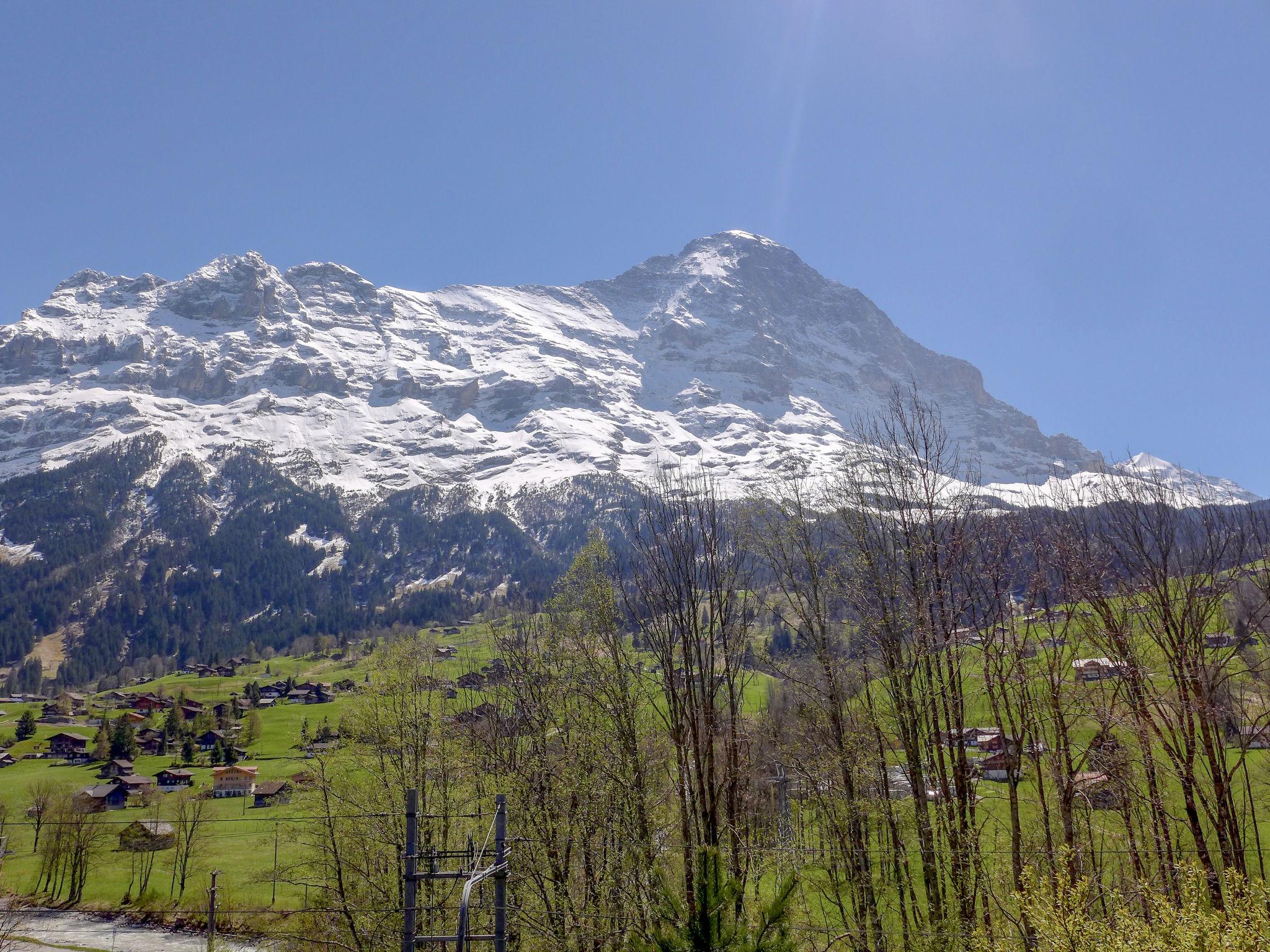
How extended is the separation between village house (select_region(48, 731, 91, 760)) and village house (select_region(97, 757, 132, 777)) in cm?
1221

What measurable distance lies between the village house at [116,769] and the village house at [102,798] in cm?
788

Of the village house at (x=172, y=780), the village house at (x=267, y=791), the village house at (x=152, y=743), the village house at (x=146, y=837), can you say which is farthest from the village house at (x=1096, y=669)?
the village house at (x=152, y=743)

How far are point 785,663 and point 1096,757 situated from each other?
8.42 m

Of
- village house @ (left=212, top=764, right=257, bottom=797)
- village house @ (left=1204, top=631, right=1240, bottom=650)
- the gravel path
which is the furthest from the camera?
village house @ (left=212, top=764, right=257, bottom=797)

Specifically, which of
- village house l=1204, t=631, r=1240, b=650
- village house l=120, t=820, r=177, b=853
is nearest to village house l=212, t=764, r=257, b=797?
village house l=120, t=820, r=177, b=853

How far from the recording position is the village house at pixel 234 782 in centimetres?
9231

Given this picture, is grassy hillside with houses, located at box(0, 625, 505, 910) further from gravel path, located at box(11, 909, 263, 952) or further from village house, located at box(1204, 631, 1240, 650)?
village house, located at box(1204, 631, 1240, 650)

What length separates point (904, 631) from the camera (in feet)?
64.7

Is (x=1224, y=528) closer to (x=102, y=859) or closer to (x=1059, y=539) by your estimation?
(x=1059, y=539)

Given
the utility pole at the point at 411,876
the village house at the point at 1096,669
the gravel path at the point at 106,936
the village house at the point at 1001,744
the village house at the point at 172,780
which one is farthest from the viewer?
the village house at the point at 172,780

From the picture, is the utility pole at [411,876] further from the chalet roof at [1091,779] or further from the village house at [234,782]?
the village house at [234,782]

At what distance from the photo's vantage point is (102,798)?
8481 cm

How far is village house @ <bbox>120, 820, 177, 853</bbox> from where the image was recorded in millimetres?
70562

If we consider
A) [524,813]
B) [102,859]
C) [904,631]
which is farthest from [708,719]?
[102,859]
